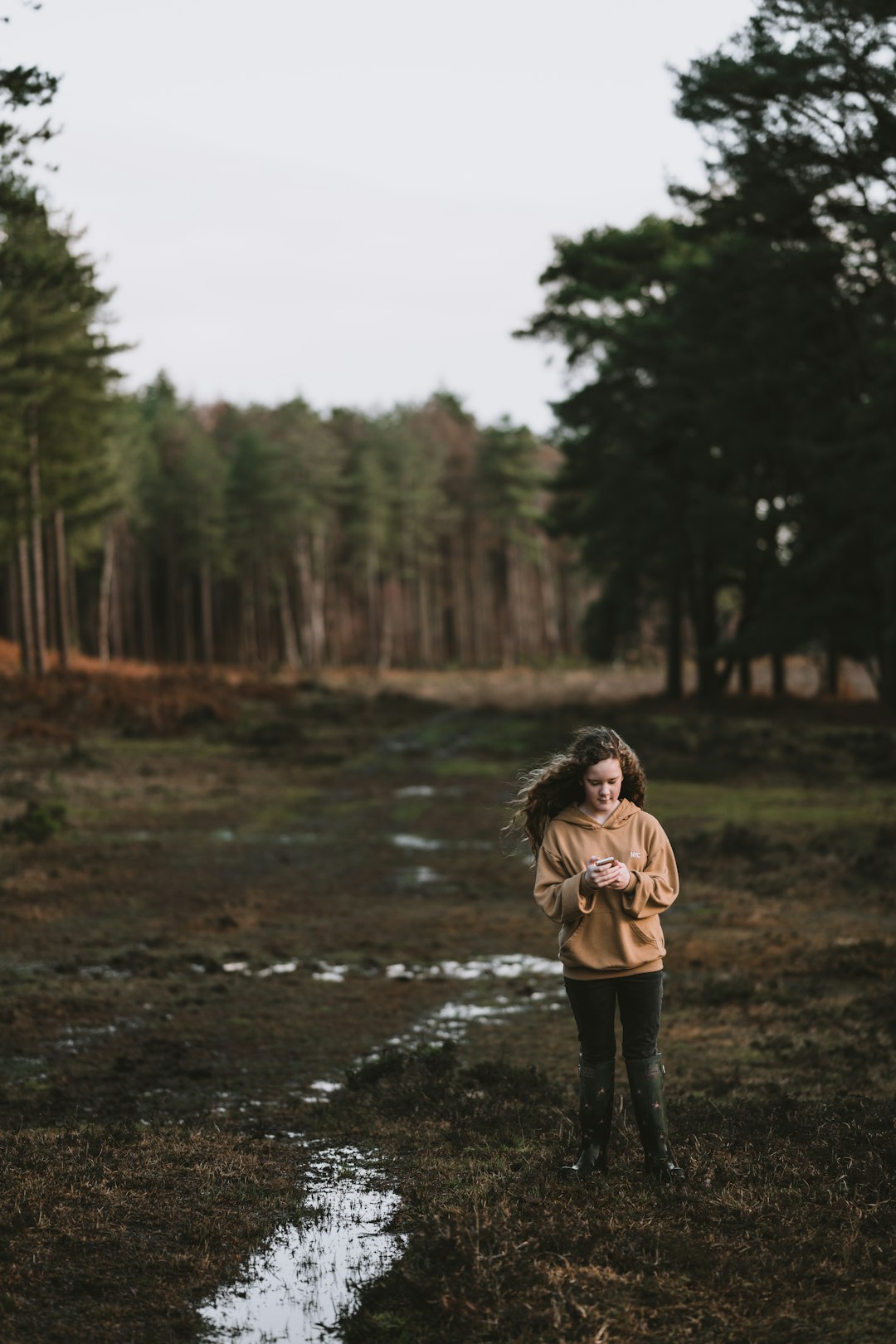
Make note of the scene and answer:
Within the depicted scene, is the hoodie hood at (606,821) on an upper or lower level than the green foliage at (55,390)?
lower

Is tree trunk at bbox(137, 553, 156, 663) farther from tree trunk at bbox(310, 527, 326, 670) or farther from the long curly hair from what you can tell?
the long curly hair

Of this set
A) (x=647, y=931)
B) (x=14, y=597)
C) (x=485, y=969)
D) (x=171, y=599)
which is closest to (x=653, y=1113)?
(x=647, y=931)

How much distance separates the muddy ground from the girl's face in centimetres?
157

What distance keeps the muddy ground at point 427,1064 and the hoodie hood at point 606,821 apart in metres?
1.48

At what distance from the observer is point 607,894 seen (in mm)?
5160

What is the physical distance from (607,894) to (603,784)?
1.53 ft

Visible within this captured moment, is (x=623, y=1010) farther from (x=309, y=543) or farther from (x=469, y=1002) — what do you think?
(x=309, y=543)

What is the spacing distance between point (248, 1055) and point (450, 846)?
9114mm

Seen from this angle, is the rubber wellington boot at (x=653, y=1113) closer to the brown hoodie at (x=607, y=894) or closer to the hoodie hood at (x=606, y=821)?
the brown hoodie at (x=607, y=894)

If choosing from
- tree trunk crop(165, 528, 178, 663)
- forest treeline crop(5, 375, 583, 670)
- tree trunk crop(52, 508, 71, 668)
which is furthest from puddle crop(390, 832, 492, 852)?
tree trunk crop(165, 528, 178, 663)

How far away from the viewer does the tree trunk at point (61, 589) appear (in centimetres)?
4056

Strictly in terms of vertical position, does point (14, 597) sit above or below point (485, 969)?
above

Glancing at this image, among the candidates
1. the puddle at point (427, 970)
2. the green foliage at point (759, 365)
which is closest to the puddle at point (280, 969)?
the puddle at point (427, 970)

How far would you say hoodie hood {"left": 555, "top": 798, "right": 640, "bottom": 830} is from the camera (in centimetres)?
524
